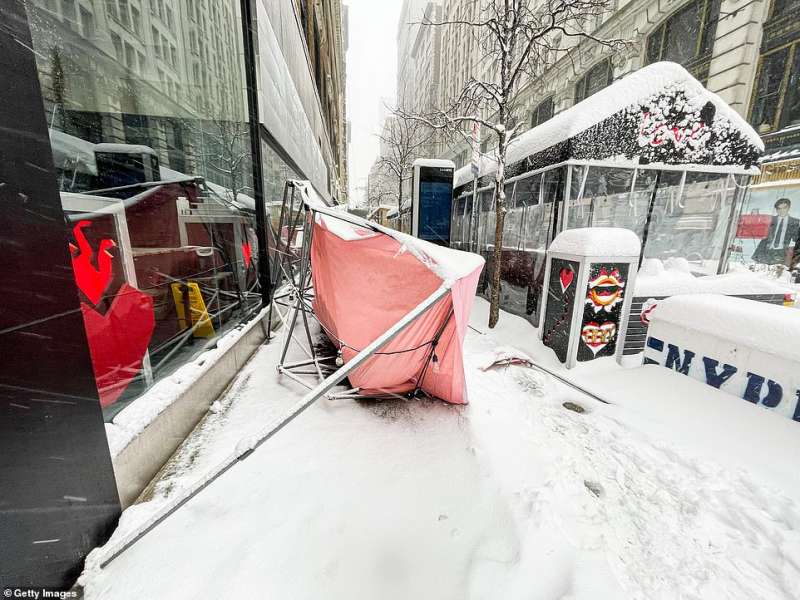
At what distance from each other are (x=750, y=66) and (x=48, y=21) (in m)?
19.4

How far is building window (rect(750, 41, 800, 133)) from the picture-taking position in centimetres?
1128

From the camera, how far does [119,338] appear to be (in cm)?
242

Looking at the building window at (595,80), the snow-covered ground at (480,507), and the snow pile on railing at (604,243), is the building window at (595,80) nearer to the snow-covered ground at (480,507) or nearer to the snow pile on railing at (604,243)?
the snow pile on railing at (604,243)

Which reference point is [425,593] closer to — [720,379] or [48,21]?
[720,379]

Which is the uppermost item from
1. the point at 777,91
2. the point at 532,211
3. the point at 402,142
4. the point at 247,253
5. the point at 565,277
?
the point at 777,91

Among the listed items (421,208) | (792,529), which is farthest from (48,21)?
(421,208)

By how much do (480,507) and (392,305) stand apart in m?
1.77

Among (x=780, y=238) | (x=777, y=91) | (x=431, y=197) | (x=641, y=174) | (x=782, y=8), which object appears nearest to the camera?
(x=641, y=174)

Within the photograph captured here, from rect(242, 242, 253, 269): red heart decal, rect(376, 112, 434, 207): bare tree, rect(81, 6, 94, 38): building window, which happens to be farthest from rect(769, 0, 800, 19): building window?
rect(81, 6, 94, 38): building window

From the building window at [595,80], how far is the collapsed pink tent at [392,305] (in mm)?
19025

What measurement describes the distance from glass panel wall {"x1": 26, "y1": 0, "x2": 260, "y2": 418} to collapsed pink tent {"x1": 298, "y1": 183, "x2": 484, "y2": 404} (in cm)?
147

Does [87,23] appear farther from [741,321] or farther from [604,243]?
[741,321]

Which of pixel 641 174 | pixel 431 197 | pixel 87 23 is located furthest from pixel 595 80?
pixel 87 23

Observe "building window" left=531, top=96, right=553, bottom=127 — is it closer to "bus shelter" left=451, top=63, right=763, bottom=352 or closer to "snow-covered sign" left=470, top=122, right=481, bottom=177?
"snow-covered sign" left=470, top=122, right=481, bottom=177
